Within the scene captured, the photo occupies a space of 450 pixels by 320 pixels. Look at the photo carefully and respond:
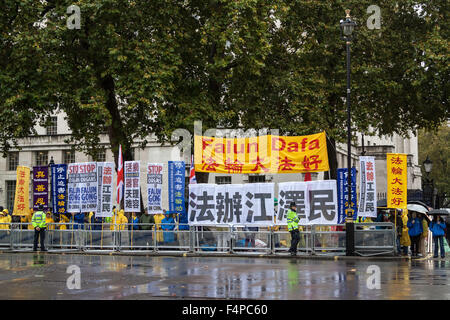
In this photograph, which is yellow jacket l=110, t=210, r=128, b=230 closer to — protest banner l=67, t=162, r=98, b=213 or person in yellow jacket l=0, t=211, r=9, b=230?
protest banner l=67, t=162, r=98, b=213

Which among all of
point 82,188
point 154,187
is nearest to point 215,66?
point 154,187

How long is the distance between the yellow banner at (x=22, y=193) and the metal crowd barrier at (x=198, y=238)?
1.64 m

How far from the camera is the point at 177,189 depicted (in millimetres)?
26859

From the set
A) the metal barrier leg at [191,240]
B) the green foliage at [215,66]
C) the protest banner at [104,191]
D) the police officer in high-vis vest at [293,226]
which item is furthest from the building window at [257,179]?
the police officer in high-vis vest at [293,226]

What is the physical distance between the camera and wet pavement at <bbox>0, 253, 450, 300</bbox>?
1236 centimetres

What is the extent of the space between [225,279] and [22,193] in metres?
17.7

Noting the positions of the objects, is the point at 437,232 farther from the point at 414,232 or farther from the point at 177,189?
the point at 177,189

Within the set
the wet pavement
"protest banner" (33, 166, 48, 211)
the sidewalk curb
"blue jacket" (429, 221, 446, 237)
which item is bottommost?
the sidewalk curb

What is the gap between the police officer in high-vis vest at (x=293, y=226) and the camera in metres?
23.0

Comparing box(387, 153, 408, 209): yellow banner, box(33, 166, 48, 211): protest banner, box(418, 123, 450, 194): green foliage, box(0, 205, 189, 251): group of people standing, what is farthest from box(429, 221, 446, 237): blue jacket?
box(418, 123, 450, 194): green foliage

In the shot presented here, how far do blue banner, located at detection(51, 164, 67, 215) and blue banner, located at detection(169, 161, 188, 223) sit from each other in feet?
16.7

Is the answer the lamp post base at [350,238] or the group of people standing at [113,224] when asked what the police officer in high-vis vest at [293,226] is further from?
the group of people standing at [113,224]
